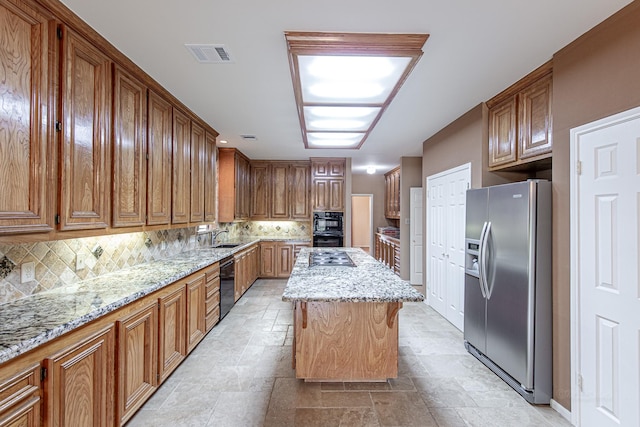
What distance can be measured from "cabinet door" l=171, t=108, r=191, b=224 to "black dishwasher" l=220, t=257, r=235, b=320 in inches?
32.6

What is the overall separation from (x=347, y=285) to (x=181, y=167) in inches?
89.6

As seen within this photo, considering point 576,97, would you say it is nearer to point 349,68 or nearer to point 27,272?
point 349,68

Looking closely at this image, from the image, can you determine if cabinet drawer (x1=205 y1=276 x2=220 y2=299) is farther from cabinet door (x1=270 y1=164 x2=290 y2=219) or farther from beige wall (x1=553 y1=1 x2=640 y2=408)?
beige wall (x1=553 y1=1 x2=640 y2=408)

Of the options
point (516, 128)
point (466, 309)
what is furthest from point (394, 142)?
point (466, 309)

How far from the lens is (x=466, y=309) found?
10.3 ft

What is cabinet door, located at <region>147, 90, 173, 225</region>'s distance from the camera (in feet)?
8.75

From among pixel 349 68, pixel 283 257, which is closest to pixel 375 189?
pixel 283 257

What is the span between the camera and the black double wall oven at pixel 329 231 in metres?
6.18

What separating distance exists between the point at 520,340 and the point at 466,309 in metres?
0.79

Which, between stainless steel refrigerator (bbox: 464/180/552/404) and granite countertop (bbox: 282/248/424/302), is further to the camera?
stainless steel refrigerator (bbox: 464/180/552/404)

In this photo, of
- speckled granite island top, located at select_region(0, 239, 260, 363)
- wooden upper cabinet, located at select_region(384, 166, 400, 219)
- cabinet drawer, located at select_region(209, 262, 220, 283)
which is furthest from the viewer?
wooden upper cabinet, located at select_region(384, 166, 400, 219)

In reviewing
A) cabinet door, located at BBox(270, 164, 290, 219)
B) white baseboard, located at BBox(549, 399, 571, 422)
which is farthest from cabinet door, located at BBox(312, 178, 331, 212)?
white baseboard, located at BBox(549, 399, 571, 422)

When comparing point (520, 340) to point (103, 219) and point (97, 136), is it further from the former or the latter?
point (97, 136)

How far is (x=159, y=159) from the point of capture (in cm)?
283
